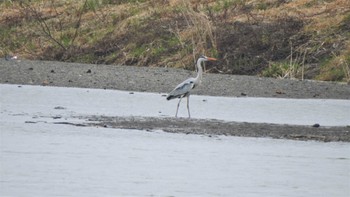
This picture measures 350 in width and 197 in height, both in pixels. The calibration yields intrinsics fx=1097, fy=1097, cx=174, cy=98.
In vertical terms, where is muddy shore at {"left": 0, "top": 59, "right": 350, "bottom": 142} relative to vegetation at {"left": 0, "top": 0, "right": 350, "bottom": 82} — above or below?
below

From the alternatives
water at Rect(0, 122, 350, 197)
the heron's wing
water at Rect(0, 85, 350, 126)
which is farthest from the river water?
the heron's wing

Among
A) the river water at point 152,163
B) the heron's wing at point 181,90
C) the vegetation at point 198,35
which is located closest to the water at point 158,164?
the river water at point 152,163

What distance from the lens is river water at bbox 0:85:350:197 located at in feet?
41.2

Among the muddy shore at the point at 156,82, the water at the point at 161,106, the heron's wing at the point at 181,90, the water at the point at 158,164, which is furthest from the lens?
the heron's wing at the point at 181,90

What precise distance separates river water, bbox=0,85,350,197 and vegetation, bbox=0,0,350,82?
7943 mm

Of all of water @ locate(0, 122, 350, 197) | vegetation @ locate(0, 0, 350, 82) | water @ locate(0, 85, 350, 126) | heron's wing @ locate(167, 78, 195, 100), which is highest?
vegetation @ locate(0, 0, 350, 82)

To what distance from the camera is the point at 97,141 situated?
15727 mm

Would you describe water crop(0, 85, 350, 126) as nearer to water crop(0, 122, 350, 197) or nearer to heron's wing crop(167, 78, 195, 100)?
heron's wing crop(167, 78, 195, 100)

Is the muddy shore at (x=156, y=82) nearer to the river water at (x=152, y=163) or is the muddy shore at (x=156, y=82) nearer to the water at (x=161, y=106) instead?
the water at (x=161, y=106)

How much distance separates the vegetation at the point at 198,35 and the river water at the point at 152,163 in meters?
7.94

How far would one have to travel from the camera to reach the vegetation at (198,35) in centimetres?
2658

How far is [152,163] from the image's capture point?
1421 cm

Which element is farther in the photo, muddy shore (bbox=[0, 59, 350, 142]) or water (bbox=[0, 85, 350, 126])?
water (bbox=[0, 85, 350, 126])

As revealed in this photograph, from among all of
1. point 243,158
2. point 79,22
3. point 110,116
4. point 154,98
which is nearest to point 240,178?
point 243,158
